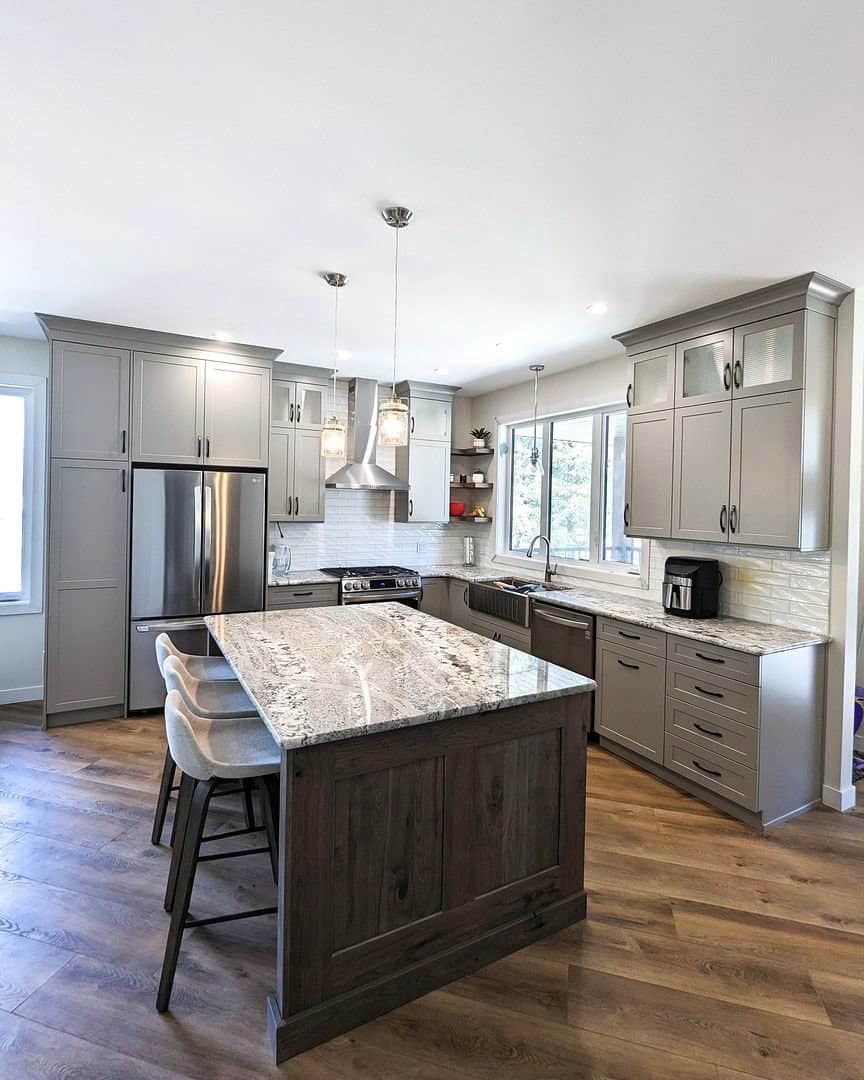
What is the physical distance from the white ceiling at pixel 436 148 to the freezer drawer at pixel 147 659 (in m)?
2.18

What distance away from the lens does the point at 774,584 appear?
342 cm

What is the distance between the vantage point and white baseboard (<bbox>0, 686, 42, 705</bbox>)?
455 centimetres

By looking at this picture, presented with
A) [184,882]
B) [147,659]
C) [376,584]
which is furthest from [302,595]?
[184,882]

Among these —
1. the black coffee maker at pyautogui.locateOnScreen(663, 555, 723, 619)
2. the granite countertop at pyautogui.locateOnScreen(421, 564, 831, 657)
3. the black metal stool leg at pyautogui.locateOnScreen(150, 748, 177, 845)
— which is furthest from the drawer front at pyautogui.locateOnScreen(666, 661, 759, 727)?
the black metal stool leg at pyautogui.locateOnScreen(150, 748, 177, 845)

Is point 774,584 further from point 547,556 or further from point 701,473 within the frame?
point 547,556

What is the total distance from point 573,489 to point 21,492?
4315mm

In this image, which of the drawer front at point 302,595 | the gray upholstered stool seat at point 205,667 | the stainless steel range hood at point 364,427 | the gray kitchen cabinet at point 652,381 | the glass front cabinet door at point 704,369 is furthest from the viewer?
the stainless steel range hood at point 364,427

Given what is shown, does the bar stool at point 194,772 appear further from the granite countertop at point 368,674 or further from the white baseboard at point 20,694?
the white baseboard at point 20,694

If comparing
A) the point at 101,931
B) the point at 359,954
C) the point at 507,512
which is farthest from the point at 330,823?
the point at 507,512

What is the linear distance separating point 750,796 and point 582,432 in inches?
119

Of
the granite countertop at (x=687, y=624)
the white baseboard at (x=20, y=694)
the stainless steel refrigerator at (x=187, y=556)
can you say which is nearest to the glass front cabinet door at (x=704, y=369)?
the granite countertop at (x=687, y=624)

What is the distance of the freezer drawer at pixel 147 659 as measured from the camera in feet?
14.0

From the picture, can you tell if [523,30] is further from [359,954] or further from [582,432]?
[582,432]

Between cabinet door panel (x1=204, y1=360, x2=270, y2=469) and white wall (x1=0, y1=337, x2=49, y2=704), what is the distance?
1288 millimetres
